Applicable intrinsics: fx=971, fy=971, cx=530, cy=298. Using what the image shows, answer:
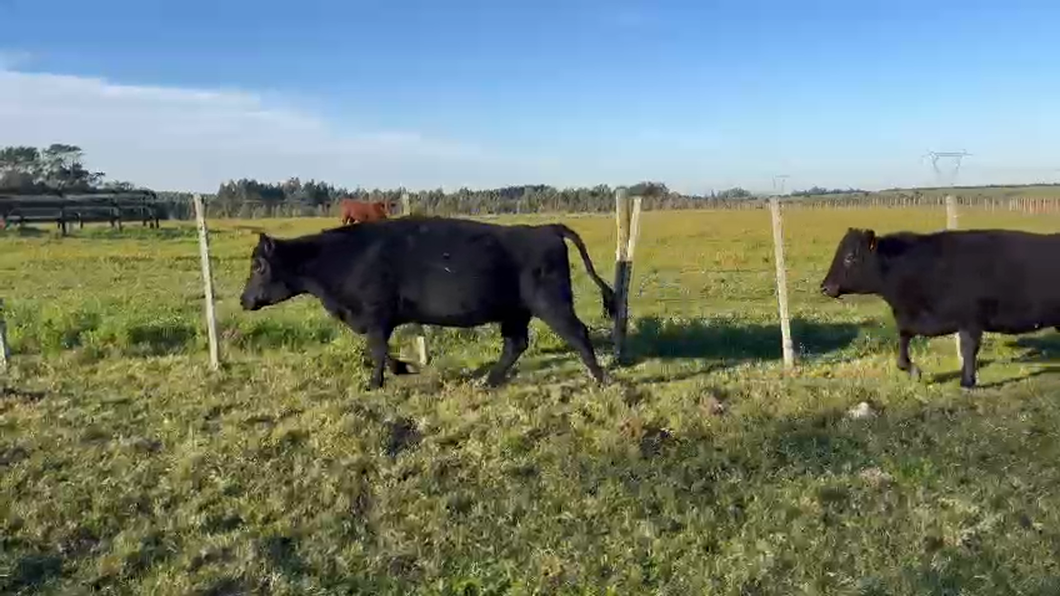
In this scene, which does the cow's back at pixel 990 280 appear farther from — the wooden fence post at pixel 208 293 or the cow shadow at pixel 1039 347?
the wooden fence post at pixel 208 293

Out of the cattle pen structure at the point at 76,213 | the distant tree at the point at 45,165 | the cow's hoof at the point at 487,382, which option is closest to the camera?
the cow's hoof at the point at 487,382

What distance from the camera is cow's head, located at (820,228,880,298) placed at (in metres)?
10.4

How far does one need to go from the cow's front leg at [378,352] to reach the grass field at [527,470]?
22cm

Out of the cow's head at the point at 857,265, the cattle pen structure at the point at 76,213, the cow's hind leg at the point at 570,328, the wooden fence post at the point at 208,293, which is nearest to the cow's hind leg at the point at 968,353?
the cow's head at the point at 857,265

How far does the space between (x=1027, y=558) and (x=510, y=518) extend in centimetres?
298

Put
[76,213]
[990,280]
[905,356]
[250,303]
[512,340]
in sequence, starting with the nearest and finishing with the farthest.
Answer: [990,280], [905,356], [512,340], [250,303], [76,213]

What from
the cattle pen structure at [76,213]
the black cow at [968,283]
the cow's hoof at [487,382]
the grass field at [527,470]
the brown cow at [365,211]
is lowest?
the grass field at [527,470]

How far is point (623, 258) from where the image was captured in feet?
37.3

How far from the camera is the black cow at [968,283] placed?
971 cm

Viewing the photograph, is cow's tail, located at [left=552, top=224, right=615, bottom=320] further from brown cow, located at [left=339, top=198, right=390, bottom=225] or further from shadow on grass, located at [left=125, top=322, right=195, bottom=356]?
brown cow, located at [left=339, top=198, right=390, bottom=225]

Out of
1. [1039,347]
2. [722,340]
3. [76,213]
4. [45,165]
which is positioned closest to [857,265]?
[722,340]

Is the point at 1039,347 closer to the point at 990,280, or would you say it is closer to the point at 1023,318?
the point at 1023,318

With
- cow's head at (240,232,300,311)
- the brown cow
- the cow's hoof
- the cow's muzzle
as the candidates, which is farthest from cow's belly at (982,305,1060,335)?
the brown cow

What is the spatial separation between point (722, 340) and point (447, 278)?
413 centimetres
